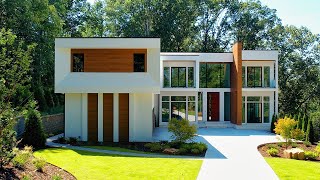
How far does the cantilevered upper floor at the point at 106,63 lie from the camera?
2220cm

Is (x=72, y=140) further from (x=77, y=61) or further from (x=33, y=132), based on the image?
(x=77, y=61)

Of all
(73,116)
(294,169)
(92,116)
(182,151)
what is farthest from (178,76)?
(294,169)

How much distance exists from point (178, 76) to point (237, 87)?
17.7 ft

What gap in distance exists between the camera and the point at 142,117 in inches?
886

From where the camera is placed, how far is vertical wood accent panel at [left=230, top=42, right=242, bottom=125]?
30.3 meters

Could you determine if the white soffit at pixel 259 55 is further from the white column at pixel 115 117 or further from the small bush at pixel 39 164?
the small bush at pixel 39 164

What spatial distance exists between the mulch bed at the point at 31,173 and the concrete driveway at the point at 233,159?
16.5 feet

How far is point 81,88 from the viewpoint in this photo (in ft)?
72.0

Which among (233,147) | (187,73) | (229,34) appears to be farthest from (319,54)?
(233,147)

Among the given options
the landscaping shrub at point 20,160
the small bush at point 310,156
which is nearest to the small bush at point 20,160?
the landscaping shrub at point 20,160

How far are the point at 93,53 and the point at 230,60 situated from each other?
14.8 meters

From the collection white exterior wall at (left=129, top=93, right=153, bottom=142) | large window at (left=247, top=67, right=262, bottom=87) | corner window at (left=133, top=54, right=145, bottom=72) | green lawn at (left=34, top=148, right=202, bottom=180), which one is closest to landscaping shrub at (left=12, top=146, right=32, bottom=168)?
green lawn at (left=34, top=148, right=202, bottom=180)

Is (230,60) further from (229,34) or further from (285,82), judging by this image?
(229,34)

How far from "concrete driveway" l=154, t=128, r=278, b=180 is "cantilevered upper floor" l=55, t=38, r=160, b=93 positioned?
442 centimetres
